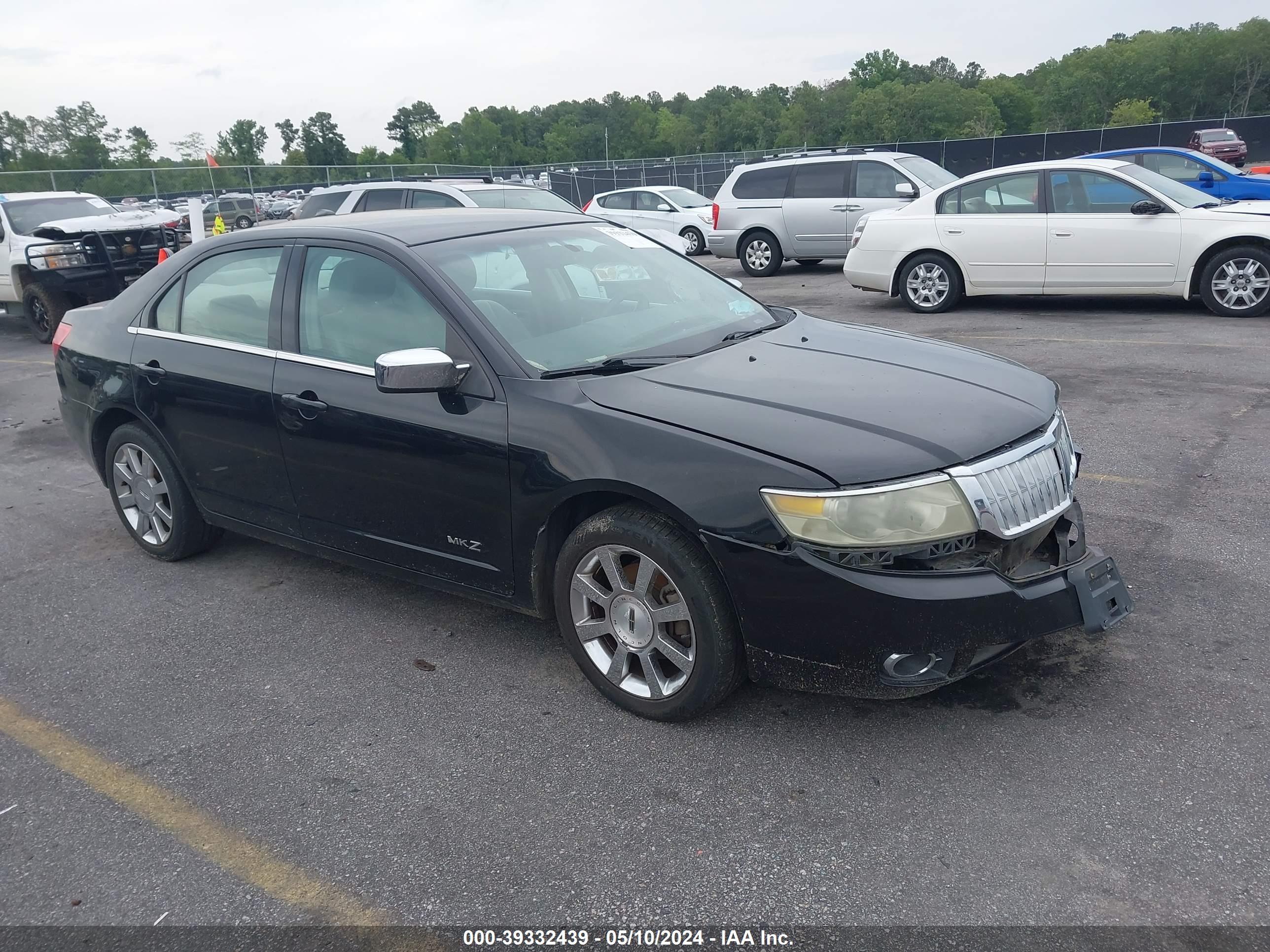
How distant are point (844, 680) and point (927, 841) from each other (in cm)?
50

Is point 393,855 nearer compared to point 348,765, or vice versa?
point 393,855

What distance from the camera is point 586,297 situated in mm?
4027

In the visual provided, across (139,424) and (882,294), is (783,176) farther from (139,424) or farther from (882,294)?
(139,424)

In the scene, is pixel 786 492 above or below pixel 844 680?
above

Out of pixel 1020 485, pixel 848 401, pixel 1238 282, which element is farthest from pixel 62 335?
pixel 1238 282

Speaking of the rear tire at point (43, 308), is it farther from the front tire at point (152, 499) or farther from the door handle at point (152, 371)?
the door handle at point (152, 371)

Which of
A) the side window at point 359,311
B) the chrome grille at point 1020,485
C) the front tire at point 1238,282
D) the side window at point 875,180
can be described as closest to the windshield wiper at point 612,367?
the side window at point 359,311

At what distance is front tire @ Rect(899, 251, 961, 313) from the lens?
10703 millimetres

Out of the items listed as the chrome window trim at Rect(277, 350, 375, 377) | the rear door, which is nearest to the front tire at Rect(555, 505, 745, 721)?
the chrome window trim at Rect(277, 350, 375, 377)

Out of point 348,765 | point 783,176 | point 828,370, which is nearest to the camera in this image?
point 348,765

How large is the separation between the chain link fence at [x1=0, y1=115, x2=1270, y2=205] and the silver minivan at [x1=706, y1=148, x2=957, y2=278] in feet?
45.8

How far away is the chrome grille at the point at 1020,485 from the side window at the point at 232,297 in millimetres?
2926

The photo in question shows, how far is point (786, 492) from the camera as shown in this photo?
289cm

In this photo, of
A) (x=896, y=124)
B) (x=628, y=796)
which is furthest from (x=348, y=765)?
(x=896, y=124)
